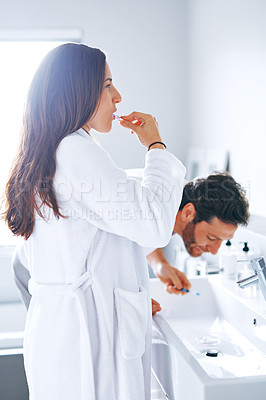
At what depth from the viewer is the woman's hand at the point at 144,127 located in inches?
48.5

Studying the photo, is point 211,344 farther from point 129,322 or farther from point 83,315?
point 83,315

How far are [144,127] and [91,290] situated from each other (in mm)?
436

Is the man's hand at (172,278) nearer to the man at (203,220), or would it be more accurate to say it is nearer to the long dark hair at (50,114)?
the man at (203,220)

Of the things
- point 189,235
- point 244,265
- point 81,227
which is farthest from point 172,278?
point 81,227

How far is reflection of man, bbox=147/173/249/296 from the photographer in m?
1.67

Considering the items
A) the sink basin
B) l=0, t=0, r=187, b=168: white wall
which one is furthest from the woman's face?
l=0, t=0, r=187, b=168: white wall

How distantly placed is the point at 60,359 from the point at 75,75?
2.19 ft

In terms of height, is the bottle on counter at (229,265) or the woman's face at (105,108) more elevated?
the woman's face at (105,108)

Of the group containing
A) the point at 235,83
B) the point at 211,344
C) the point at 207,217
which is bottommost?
the point at 211,344

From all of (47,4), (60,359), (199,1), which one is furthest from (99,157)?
(47,4)

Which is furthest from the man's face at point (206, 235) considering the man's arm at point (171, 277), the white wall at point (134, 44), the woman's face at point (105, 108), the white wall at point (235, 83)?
the white wall at point (134, 44)

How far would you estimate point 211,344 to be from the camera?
1.54 metres

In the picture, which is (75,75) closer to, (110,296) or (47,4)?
(110,296)

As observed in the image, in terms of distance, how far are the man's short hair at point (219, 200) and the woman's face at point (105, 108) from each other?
0.64m
